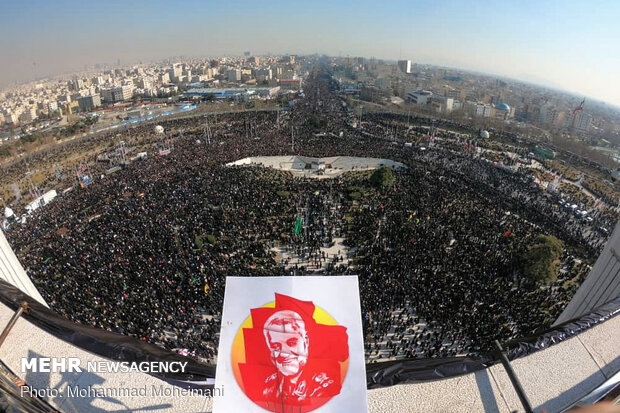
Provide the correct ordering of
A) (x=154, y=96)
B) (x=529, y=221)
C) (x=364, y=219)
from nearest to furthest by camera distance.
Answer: (x=364, y=219) → (x=529, y=221) → (x=154, y=96)

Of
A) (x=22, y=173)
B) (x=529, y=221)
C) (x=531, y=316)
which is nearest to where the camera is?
(x=531, y=316)

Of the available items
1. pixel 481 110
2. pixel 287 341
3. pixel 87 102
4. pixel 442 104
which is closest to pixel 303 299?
pixel 287 341

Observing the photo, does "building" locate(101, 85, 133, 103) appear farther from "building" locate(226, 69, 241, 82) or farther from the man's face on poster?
the man's face on poster

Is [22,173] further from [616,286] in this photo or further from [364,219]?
[616,286]

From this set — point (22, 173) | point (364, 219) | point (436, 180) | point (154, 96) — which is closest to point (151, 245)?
point (364, 219)

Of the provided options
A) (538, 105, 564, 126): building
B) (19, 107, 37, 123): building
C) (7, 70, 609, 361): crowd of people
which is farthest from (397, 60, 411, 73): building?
(19, 107, 37, 123): building

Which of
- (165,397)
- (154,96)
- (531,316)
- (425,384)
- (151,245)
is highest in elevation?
(425,384)

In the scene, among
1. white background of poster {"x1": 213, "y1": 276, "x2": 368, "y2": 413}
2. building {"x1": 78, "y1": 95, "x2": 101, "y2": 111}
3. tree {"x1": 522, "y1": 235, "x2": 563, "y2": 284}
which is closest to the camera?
white background of poster {"x1": 213, "y1": 276, "x2": 368, "y2": 413}

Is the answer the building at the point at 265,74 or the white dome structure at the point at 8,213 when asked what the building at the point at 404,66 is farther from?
the white dome structure at the point at 8,213
